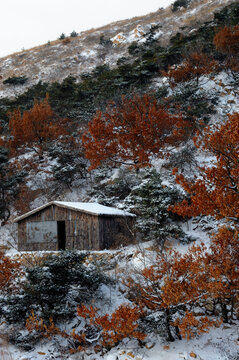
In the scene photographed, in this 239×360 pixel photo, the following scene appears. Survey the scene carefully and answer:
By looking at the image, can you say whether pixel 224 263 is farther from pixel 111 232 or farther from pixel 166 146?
pixel 166 146

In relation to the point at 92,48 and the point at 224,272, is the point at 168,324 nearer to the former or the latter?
A: the point at 224,272

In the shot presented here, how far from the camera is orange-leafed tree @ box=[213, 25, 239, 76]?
30.4 metres

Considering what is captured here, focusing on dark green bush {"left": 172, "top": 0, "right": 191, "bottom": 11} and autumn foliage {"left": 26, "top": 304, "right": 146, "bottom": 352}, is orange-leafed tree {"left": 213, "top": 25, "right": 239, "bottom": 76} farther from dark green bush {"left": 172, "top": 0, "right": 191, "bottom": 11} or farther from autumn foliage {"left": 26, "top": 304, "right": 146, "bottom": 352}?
dark green bush {"left": 172, "top": 0, "right": 191, "bottom": 11}

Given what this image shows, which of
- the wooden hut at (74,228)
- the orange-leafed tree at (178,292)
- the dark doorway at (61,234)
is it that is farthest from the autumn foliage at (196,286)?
the dark doorway at (61,234)

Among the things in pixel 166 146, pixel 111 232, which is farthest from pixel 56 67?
pixel 111 232

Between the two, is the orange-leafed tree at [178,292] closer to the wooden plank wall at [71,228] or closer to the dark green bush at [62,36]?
the wooden plank wall at [71,228]

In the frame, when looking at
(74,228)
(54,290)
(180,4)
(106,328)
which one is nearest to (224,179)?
(106,328)

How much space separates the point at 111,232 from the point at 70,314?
8308mm

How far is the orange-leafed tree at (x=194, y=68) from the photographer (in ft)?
102

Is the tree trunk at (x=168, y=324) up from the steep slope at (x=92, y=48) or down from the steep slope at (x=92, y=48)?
down

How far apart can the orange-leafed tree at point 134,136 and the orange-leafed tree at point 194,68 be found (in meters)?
7.05

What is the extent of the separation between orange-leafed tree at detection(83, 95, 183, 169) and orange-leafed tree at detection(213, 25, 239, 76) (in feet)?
32.0

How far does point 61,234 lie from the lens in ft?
69.2

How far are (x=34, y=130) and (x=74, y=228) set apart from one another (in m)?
15.9
